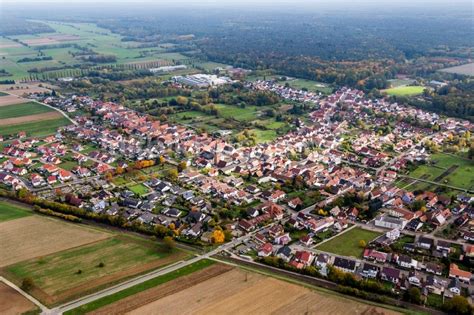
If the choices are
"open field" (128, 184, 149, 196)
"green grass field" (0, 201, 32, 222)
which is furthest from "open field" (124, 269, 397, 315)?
"green grass field" (0, 201, 32, 222)

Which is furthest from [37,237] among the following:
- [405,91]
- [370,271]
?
[405,91]

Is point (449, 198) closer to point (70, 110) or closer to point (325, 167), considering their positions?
point (325, 167)

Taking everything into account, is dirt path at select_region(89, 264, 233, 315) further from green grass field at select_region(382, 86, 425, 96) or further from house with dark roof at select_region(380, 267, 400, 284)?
green grass field at select_region(382, 86, 425, 96)

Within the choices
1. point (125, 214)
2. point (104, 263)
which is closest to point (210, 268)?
point (104, 263)

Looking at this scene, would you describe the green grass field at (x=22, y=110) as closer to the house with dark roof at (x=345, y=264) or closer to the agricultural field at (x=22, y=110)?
the agricultural field at (x=22, y=110)

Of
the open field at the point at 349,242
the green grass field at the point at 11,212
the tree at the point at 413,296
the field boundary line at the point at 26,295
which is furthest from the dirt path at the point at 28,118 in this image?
the tree at the point at 413,296
